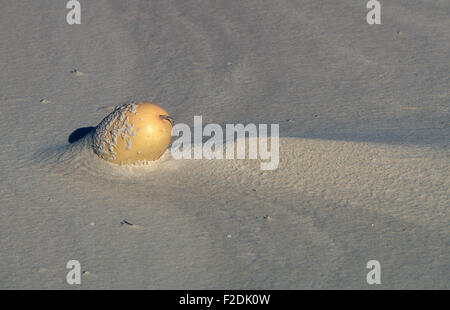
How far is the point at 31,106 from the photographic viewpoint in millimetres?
6887

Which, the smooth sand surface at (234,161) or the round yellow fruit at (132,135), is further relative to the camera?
the round yellow fruit at (132,135)

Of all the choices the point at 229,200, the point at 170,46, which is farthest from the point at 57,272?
the point at 170,46

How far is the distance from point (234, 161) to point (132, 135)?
1035mm

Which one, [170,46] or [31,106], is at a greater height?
[170,46]

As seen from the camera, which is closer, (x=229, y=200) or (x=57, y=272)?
(x=57, y=272)

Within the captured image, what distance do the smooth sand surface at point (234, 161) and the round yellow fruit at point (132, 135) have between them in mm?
153

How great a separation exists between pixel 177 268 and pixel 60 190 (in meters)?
1.61

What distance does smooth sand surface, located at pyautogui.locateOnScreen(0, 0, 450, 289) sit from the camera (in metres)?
4.38

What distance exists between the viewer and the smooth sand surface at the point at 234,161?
4.38 metres

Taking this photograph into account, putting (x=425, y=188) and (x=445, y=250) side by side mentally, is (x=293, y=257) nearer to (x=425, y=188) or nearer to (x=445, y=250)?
(x=445, y=250)

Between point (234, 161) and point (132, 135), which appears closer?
point (132, 135)

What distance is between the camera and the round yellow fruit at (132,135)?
5379 mm

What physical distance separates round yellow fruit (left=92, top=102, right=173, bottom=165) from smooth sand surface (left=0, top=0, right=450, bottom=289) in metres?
0.15

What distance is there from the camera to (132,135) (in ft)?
17.7
